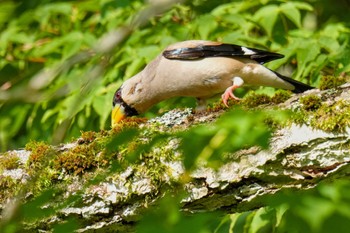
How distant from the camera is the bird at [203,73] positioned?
5.30m

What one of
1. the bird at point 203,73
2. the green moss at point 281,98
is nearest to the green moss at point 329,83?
the green moss at point 281,98

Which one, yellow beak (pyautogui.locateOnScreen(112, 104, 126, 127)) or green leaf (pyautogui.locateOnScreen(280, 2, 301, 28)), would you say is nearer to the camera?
yellow beak (pyautogui.locateOnScreen(112, 104, 126, 127))

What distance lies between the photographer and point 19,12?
7.58 feet

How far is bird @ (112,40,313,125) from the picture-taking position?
5.30m

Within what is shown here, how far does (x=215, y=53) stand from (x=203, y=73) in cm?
25

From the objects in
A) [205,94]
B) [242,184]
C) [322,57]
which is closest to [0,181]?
[242,184]

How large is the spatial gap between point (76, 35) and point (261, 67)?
6.30 feet

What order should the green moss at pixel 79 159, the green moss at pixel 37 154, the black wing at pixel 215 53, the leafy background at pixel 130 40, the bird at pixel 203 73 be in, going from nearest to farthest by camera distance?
1. the green moss at pixel 79 159
2. the green moss at pixel 37 154
3. the bird at pixel 203 73
4. the black wing at pixel 215 53
5. the leafy background at pixel 130 40

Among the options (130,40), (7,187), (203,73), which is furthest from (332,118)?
(130,40)

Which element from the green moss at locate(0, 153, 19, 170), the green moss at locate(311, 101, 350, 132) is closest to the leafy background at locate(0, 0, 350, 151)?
the green moss at locate(0, 153, 19, 170)

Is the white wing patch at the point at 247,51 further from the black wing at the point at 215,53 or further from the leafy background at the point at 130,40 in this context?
the leafy background at the point at 130,40

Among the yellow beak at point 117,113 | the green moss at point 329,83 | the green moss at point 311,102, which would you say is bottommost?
the yellow beak at point 117,113

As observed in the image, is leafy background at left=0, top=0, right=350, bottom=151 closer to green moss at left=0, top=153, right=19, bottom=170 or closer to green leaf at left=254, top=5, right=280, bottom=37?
green leaf at left=254, top=5, right=280, bottom=37

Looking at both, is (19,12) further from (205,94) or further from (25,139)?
(25,139)
